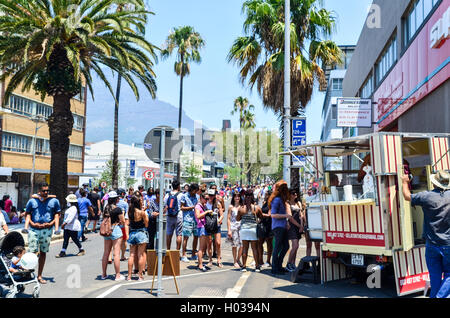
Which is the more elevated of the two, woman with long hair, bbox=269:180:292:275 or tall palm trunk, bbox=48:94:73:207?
tall palm trunk, bbox=48:94:73:207

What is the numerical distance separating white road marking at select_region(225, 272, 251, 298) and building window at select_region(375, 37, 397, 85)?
13.0 metres

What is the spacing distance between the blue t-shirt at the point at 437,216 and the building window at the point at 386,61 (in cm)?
1354

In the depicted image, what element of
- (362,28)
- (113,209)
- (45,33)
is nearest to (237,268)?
(113,209)

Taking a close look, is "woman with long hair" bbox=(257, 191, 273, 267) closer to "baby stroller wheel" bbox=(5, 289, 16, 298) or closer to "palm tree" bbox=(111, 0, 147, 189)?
"baby stroller wheel" bbox=(5, 289, 16, 298)

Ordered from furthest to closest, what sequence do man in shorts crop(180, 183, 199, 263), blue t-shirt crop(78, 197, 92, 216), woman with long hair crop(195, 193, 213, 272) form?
blue t-shirt crop(78, 197, 92, 216)
man in shorts crop(180, 183, 199, 263)
woman with long hair crop(195, 193, 213, 272)

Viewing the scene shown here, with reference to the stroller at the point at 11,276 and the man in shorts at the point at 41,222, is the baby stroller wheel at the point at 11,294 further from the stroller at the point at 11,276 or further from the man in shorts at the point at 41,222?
the man in shorts at the point at 41,222

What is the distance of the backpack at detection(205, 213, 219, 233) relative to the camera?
384 inches

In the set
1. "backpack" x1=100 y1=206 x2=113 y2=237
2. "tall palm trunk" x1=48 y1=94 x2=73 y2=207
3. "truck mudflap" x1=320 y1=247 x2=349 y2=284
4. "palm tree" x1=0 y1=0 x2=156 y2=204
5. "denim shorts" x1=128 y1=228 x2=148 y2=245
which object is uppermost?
"palm tree" x1=0 y1=0 x2=156 y2=204

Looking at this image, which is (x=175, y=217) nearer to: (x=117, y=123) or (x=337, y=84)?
(x=117, y=123)

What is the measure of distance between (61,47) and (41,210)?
435 inches

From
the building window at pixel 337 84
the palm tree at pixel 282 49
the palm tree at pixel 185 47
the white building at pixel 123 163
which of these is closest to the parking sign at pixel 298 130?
the palm tree at pixel 282 49

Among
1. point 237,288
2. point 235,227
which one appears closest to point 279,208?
point 235,227

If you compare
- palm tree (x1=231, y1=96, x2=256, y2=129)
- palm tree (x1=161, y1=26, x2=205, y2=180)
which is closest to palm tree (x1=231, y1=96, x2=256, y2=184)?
palm tree (x1=231, y1=96, x2=256, y2=129)

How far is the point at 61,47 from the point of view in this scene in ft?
57.8
